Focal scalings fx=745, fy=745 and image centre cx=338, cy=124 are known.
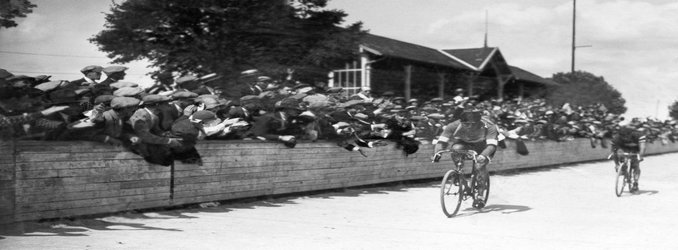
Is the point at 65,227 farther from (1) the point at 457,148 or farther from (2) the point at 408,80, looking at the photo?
(2) the point at 408,80

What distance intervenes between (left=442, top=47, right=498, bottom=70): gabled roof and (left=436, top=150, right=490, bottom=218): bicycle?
22783 millimetres

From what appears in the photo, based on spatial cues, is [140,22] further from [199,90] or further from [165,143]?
[165,143]

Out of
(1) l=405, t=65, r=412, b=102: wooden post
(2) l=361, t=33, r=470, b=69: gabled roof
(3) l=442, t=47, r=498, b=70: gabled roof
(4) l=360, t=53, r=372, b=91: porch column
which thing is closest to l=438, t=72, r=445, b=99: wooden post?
(1) l=405, t=65, r=412, b=102: wooden post

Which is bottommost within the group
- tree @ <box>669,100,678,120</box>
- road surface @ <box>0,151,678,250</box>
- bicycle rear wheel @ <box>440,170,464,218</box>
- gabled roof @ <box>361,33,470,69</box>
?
road surface @ <box>0,151,678,250</box>

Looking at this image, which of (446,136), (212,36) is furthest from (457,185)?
(212,36)

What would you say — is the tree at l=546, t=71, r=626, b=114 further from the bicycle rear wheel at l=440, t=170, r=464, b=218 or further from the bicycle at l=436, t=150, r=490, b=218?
the bicycle rear wheel at l=440, t=170, r=464, b=218

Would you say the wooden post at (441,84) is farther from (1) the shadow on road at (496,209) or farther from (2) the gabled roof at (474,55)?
(1) the shadow on road at (496,209)

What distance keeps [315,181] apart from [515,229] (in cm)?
377

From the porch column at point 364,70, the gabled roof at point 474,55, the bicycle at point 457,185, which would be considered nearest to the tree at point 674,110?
the gabled roof at point 474,55

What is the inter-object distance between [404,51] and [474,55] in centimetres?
558

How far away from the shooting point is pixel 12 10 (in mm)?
4727

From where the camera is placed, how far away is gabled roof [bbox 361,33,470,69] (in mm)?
28750

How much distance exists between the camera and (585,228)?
881 cm

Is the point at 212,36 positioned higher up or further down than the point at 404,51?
further down
